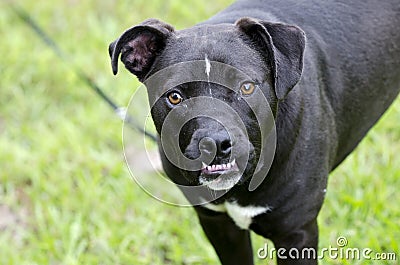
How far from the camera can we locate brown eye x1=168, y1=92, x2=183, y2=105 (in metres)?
2.87

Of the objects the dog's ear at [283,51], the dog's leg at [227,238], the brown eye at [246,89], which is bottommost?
the dog's leg at [227,238]

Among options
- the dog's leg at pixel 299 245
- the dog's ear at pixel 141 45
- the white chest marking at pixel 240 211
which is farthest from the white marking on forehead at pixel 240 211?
the dog's ear at pixel 141 45

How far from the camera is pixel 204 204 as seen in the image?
323 cm

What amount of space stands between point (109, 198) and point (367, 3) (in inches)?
78.9

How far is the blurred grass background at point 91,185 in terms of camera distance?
4.18 m

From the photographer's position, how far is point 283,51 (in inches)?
113

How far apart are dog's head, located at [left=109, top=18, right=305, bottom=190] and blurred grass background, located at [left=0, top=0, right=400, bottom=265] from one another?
1.32 m

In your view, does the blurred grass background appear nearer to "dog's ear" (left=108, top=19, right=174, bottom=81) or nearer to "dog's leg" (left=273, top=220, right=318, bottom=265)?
"dog's leg" (left=273, top=220, right=318, bottom=265)

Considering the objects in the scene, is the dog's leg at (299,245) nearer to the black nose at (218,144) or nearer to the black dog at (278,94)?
the black dog at (278,94)

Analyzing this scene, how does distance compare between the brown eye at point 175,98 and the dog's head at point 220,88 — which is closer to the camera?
the dog's head at point 220,88

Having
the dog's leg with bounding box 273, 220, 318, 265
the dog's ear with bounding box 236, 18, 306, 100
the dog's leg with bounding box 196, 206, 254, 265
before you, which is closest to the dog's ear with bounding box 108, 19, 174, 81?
the dog's ear with bounding box 236, 18, 306, 100

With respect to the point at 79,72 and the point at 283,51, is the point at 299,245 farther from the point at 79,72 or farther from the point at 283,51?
the point at 79,72

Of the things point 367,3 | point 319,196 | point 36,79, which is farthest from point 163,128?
point 36,79

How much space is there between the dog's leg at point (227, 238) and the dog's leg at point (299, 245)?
0.29 m
